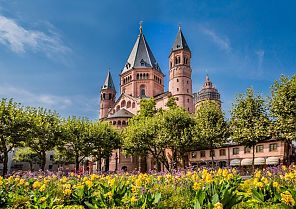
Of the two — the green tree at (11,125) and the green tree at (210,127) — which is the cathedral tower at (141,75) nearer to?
the green tree at (210,127)

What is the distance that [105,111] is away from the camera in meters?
101

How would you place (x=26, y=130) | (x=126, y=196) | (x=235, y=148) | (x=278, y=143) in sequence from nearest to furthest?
1. (x=126, y=196)
2. (x=26, y=130)
3. (x=278, y=143)
4. (x=235, y=148)

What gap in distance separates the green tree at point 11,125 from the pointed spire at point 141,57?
6054cm

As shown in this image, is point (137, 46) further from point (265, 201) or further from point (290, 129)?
point (265, 201)

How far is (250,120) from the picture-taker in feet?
121

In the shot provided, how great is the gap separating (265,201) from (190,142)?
109 feet

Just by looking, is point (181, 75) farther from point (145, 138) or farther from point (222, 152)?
point (145, 138)

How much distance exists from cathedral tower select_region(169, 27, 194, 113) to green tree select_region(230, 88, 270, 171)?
136ft

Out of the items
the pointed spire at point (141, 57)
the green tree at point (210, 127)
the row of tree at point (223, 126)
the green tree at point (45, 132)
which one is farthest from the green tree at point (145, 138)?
the pointed spire at point (141, 57)

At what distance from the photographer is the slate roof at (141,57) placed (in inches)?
3671

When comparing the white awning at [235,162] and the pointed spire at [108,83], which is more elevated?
the pointed spire at [108,83]

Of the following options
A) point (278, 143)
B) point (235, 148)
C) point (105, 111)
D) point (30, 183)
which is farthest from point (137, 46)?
point (30, 183)

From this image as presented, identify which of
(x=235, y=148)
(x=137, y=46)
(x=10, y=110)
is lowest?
(x=235, y=148)

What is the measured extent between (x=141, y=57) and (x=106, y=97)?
1867 cm
